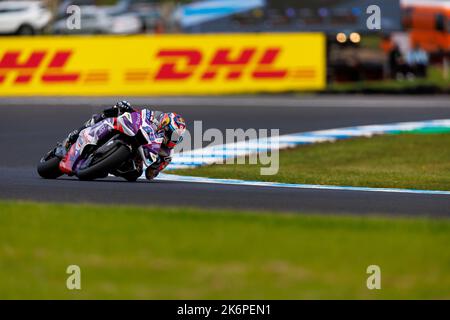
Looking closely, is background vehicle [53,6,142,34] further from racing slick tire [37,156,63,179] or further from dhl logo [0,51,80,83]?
racing slick tire [37,156,63,179]

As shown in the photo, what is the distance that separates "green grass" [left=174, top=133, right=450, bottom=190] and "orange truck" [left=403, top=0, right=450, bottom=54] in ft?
62.2

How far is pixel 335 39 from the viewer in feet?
91.3

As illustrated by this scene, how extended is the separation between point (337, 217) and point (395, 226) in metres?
0.65

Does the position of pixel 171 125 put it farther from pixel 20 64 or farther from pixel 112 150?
pixel 20 64

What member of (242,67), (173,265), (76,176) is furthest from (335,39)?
(173,265)

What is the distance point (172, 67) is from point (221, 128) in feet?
19.9

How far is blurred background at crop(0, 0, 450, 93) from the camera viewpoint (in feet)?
91.5

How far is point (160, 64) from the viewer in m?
25.7

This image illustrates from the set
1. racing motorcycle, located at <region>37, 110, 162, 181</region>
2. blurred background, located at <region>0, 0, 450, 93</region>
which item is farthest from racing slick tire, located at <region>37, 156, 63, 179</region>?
blurred background, located at <region>0, 0, 450, 93</region>

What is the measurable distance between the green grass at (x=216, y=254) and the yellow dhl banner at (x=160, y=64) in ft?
54.3

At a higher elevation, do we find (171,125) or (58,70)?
(58,70)

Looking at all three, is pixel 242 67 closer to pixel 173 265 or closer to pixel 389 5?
pixel 389 5

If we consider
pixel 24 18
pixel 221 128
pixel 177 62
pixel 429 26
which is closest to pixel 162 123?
pixel 221 128

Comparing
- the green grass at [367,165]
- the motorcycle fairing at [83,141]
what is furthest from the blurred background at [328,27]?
the motorcycle fairing at [83,141]
